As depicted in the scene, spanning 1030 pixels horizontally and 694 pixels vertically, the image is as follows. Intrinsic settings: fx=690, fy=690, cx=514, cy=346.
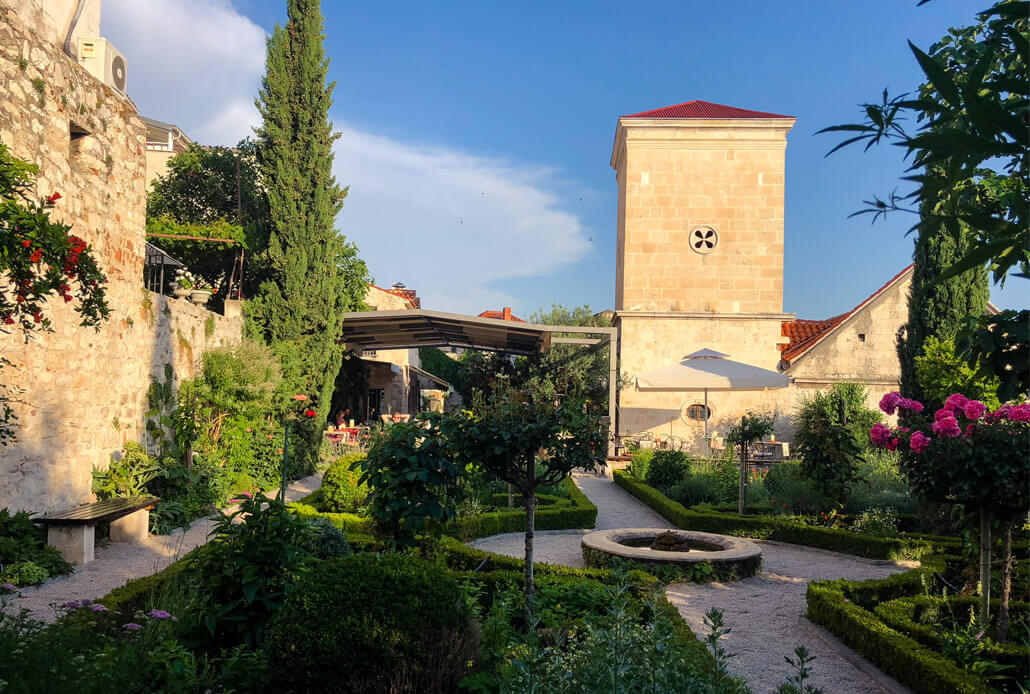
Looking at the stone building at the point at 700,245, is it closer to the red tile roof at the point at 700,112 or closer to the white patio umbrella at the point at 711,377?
the red tile roof at the point at 700,112

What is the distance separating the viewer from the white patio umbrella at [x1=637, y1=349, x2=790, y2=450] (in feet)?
46.8

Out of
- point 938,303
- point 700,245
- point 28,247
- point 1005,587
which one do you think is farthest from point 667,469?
point 28,247

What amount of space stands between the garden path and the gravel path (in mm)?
3869

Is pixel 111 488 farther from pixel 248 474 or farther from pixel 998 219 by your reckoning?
pixel 998 219

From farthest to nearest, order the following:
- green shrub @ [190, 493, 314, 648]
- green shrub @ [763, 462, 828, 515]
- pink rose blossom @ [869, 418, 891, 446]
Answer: green shrub @ [763, 462, 828, 515] → pink rose blossom @ [869, 418, 891, 446] → green shrub @ [190, 493, 314, 648]

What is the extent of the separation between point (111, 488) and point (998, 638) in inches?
366

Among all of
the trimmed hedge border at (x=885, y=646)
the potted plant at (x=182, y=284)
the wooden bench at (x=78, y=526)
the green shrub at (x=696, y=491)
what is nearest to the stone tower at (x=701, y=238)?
the green shrub at (x=696, y=491)

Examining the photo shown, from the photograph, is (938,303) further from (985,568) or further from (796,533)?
(985,568)

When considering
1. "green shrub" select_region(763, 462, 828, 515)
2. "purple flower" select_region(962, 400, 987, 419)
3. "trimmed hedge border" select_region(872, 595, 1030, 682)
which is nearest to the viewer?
"trimmed hedge border" select_region(872, 595, 1030, 682)

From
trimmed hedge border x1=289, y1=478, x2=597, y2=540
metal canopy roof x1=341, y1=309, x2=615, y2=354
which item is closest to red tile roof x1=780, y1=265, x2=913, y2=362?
metal canopy roof x1=341, y1=309, x2=615, y2=354

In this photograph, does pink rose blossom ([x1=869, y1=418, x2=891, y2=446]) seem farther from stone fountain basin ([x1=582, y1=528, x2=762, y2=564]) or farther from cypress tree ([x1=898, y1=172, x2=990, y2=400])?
cypress tree ([x1=898, y1=172, x2=990, y2=400])

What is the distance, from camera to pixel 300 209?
49.4 ft

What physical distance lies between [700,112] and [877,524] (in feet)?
55.8

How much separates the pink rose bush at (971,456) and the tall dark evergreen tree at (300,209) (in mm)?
11831
